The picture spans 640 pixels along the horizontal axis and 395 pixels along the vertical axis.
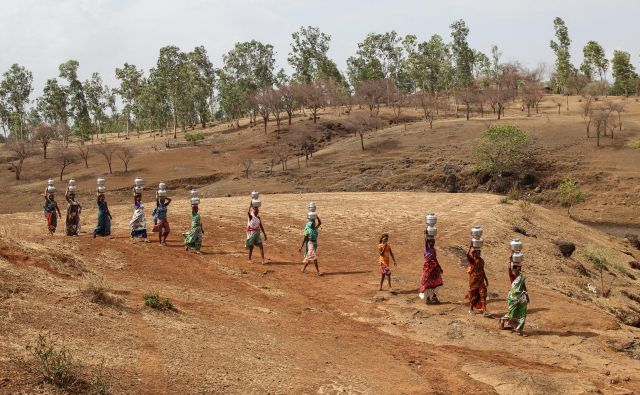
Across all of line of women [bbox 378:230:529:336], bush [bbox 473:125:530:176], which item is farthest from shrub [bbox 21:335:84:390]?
bush [bbox 473:125:530:176]

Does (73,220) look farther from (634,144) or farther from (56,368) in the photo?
(634,144)

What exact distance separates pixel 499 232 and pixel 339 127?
49812mm

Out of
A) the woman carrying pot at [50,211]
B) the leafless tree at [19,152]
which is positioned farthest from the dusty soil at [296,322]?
the leafless tree at [19,152]

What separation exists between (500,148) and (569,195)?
7.82 m

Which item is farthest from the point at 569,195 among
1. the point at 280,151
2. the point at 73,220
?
the point at 73,220

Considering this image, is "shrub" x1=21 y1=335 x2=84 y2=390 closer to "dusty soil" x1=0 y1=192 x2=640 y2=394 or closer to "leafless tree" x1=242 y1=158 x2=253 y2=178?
"dusty soil" x1=0 y1=192 x2=640 y2=394

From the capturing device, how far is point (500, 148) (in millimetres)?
46188

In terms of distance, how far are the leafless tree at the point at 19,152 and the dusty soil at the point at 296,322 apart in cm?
4362

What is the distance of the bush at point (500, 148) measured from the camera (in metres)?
45.5

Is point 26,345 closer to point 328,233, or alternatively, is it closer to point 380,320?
point 380,320

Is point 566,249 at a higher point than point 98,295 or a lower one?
lower

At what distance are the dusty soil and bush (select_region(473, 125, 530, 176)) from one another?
27.4m

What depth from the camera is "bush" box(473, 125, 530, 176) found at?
1793 inches

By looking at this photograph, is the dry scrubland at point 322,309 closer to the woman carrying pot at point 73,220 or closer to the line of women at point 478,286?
the line of women at point 478,286
